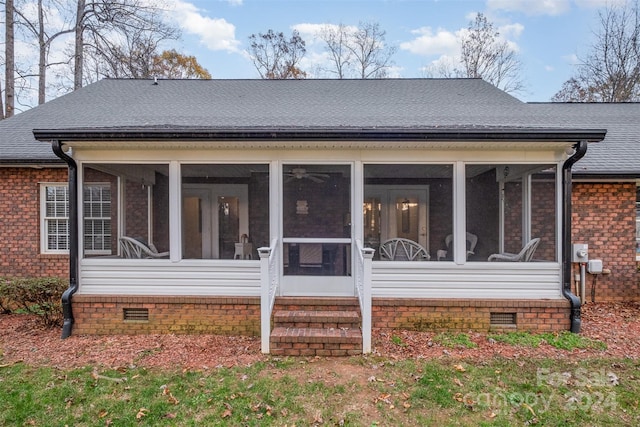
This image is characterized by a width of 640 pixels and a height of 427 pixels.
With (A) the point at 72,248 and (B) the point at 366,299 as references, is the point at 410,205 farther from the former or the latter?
(A) the point at 72,248

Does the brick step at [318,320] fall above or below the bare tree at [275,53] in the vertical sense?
below

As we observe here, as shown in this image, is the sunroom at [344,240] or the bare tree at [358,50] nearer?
the sunroom at [344,240]

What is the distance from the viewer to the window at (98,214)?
21.8 ft

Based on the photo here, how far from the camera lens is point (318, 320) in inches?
181

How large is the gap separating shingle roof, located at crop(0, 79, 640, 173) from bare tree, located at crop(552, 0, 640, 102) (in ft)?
32.5

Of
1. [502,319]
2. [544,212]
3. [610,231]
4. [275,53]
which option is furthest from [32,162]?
[275,53]

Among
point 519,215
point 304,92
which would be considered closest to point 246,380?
point 519,215

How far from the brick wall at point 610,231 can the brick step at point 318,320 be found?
4.76m

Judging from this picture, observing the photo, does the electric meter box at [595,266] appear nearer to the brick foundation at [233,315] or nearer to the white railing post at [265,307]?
the brick foundation at [233,315]

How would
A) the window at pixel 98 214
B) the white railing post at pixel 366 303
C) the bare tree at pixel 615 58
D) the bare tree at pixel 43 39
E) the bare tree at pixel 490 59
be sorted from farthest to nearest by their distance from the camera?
the bare tree at pixel 490 59 → the bare tree at pixel 615 58 → the bare tree at pixel 43 39 → the window at pixel 98 214 → the white railing post at pixel 366 303

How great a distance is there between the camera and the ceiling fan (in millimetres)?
5270

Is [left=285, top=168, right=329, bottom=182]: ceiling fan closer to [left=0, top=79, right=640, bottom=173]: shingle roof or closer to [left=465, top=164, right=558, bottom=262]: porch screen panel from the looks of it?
[left=0, top=79, right=640, bottom=173]: shingle roof

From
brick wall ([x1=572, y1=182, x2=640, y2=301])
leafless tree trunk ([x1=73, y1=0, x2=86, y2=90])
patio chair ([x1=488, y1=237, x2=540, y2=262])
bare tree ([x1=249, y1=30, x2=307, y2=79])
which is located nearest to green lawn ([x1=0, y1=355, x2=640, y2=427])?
patio chair ([x1=488, y1=237, x2=540, y2=262])

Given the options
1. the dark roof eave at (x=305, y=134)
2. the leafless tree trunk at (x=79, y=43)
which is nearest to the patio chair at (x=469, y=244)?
the dark roof eave at (x=305, y=134)
